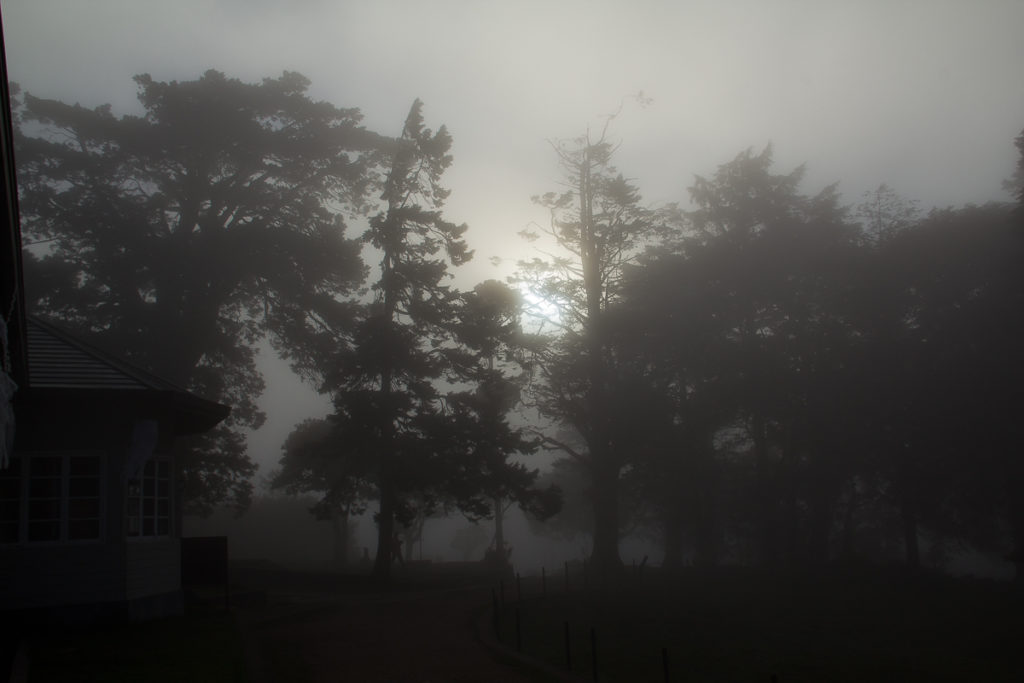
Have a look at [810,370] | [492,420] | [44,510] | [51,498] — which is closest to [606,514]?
[492,420]

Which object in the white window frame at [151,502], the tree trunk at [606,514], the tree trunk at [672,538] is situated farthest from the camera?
the tree trunk at [672,538]

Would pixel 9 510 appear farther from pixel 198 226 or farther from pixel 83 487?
pixel 198 226

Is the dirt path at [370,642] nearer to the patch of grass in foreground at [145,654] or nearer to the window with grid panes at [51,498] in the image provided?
the patch of grass in foreground at [145,654]

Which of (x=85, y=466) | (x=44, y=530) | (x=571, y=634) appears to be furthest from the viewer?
(x=571, y=634)

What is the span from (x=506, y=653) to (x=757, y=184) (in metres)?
29.6

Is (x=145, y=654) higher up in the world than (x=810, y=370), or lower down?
lower down

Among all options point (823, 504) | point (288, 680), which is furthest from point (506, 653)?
point (823, 504)

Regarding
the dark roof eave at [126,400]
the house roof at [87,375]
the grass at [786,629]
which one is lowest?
the grass at [786,629]

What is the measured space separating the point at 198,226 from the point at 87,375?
18979mm

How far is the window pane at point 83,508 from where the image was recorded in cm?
1650

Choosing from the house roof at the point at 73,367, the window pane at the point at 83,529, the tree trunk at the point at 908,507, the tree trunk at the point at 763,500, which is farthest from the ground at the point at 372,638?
the tree trunk at the point at 908,507

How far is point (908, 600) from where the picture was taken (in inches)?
1077

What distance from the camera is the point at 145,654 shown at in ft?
44.5

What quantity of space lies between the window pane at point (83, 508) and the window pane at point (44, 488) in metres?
0.37
